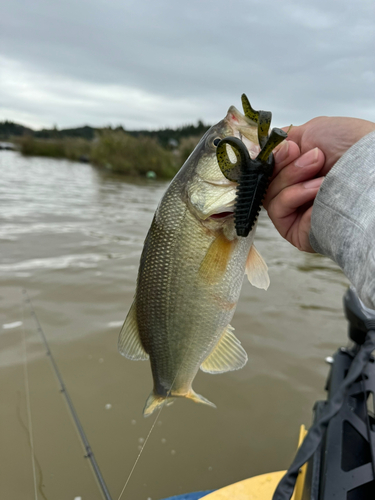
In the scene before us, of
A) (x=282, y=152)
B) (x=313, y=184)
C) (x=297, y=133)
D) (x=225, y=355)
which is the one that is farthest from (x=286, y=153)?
(x=225, y=355)

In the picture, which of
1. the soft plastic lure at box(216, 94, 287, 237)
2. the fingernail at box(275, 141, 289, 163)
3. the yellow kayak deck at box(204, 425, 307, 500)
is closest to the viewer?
the soft plastic lure at box(216, 94, 287, 237)

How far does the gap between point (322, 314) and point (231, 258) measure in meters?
4.24

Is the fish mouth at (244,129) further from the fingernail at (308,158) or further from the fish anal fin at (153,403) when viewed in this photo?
the fish anal fin at (153,403)

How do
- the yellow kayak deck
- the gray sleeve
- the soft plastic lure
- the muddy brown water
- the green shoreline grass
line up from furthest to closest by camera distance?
the green shoreline grass, the muddy brown water, the yellow kayak deck, the soft plastic lure, the gray sleeve

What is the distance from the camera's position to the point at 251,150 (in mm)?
1612

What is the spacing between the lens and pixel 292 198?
1731mm

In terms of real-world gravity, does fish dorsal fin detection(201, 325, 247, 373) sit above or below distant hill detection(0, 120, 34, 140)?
below

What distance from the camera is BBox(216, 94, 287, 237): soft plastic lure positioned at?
4.60 ft

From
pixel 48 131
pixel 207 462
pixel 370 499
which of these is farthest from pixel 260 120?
pixel 48 131

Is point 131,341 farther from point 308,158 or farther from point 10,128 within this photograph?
point 10,128

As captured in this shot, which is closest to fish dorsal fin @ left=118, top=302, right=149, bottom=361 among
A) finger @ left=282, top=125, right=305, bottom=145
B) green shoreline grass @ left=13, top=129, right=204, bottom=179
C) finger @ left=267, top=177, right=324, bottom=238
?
finger @ left=267, top=177, right=324, bottom=238

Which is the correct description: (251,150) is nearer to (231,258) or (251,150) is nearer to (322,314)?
(231,258)

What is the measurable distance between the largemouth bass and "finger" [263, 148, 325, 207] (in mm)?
195

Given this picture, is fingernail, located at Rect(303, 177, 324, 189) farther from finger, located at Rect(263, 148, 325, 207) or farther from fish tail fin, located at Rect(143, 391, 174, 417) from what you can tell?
fish tail fin, located at Rect(143, 391, 174, 417)
